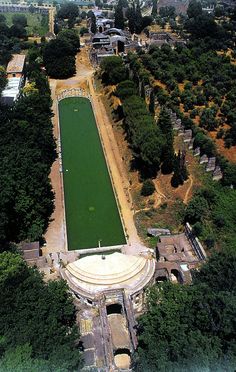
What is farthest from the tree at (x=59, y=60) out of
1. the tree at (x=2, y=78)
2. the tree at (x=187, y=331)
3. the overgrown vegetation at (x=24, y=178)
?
→ the tree at (x=187, y=331)

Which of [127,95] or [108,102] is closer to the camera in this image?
[127,95]

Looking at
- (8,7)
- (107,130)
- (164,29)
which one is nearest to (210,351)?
(107,130)

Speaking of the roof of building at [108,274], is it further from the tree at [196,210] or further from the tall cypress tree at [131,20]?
the tall cypress tree at [131,20]

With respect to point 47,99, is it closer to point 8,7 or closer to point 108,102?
point 108,102

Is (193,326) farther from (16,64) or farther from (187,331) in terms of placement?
(16,64)

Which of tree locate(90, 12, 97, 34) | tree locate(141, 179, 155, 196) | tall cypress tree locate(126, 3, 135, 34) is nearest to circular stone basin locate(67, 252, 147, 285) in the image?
tree locate(141, 179, 155, 196)
